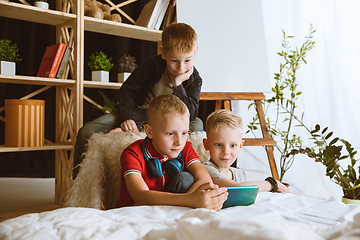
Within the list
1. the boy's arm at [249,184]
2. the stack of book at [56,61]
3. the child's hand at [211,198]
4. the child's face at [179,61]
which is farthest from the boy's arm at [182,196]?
the stack of book at [56,61]

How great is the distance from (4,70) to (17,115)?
0.92 ft

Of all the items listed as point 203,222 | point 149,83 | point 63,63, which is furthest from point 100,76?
point 203,222

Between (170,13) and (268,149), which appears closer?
(268,149)

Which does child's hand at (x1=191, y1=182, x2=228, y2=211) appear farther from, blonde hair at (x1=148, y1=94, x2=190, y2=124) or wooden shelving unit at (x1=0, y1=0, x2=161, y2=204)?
wooden shelving unit at (x1=0, y1=0, x2=161, y2=204)

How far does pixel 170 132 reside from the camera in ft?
3.26

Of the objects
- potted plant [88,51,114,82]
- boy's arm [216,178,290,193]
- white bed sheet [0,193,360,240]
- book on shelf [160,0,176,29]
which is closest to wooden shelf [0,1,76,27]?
potted plant [88,51,114,82]

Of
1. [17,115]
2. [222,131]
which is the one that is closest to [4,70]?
[17,115]

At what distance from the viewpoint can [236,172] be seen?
4.13 ft

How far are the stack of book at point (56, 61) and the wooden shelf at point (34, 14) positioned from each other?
0.18 m

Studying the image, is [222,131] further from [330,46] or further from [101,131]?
[330,46]

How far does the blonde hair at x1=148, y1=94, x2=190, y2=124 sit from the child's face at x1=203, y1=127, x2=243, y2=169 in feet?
0.60

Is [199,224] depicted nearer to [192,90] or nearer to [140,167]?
[140,167]

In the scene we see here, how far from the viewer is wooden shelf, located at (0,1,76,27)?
1.77 metres

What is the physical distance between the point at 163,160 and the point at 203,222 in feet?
2.08
